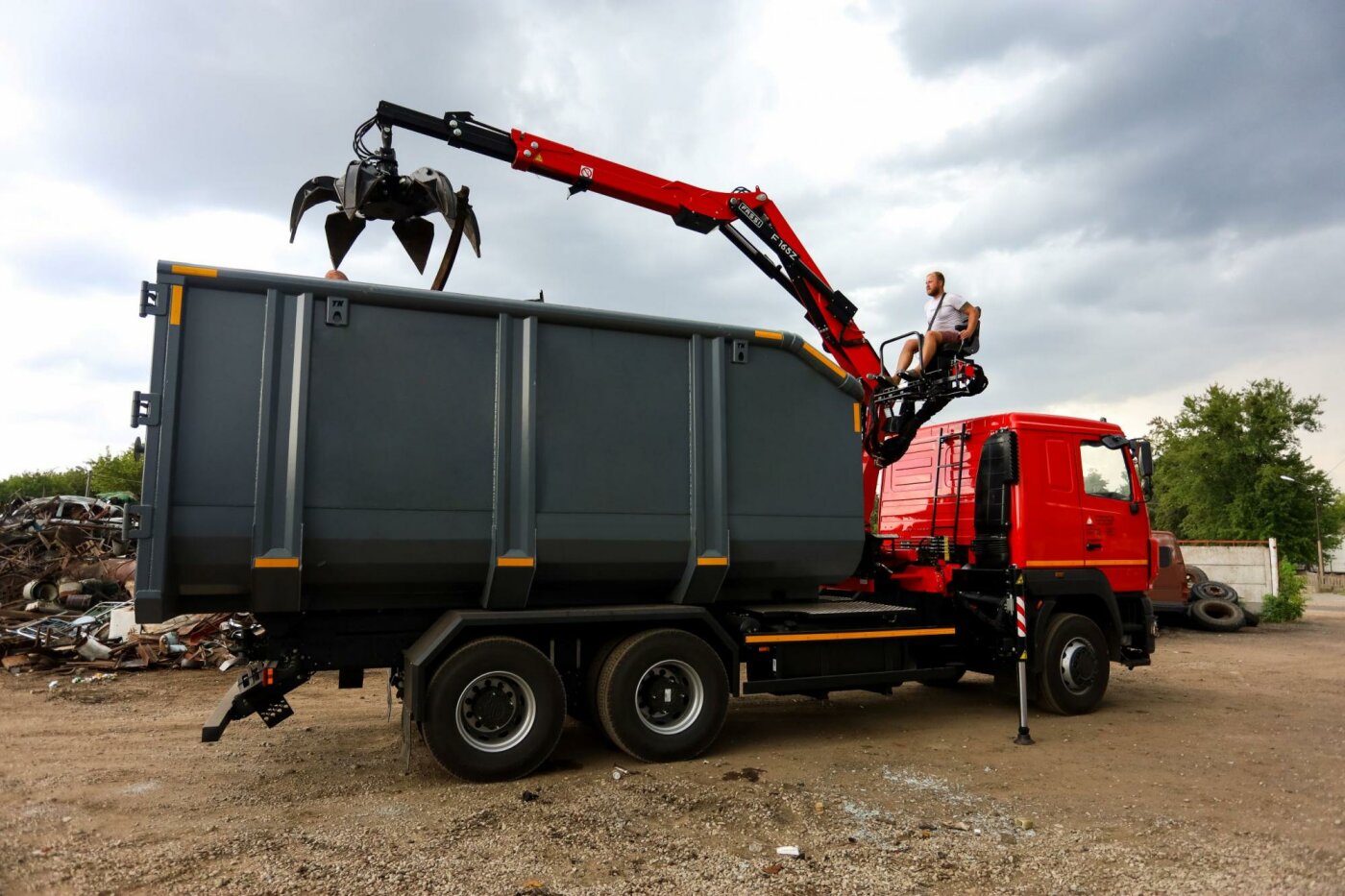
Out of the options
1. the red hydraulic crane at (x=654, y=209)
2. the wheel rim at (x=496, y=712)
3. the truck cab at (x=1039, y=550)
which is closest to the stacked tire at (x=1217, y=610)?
the truck cab at (x=1039, y=550)

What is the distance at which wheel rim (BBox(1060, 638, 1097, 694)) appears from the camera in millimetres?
7863

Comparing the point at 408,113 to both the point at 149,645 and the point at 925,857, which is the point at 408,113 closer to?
the point at 925,857

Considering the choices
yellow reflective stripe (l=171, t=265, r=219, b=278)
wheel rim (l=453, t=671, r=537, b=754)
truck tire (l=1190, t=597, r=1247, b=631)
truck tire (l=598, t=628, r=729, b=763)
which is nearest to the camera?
yellow reflective stripe (l=171, t=265, r=219, b=278)

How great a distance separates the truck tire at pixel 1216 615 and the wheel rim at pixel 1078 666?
38.7ft

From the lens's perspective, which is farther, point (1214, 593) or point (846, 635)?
point (1214, 593)

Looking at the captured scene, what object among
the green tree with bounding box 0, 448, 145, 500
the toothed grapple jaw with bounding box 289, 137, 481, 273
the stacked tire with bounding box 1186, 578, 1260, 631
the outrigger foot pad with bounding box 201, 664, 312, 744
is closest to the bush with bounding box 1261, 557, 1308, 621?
the stacked tire with bounding box 1186, 578, 1260, 631

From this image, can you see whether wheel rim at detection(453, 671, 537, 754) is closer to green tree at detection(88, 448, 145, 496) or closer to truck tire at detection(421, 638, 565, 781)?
truck tire at detection(421, 638, 565, 781)

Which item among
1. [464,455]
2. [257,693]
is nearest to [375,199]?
[464,455]

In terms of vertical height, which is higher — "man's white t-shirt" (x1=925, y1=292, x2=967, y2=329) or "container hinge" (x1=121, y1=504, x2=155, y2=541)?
"man's white t-shirt" (x1=925, y1=292, x2=967, y2=329)

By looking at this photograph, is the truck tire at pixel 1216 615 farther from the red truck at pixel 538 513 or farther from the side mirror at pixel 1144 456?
the red truck at pixel 538 513

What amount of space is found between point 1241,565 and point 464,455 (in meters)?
21.2

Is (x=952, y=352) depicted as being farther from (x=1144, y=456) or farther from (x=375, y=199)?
(x=375, y=199)

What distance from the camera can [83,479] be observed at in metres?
53.8

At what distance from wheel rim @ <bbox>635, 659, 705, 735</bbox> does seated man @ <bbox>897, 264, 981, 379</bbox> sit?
3.76 meters
